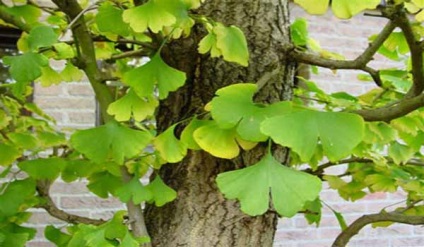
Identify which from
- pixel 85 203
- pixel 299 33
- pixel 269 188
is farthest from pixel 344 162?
pixel 85 203

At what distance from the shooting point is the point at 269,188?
548 mm

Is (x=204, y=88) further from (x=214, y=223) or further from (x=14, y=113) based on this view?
(x=14, y=113)

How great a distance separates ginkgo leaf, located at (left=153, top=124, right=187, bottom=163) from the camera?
669 millimetres

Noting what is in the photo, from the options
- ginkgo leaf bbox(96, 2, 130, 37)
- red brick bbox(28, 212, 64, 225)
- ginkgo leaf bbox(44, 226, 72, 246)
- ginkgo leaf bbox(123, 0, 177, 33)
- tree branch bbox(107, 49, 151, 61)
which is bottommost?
red brick bbox(28, 212, 64, 225)

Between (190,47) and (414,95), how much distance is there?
29 cm

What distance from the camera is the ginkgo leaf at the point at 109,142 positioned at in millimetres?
655

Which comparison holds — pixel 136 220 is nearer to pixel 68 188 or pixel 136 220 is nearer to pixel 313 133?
pixel 313 133

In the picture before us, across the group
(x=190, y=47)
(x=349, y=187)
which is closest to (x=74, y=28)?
(x=190, y=47)

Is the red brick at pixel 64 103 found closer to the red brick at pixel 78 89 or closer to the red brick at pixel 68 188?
the red brick at pixel 78 89

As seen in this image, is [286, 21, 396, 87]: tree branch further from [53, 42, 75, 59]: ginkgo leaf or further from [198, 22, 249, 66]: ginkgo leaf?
[53, 42, 75, 59]: ginkgo leaf

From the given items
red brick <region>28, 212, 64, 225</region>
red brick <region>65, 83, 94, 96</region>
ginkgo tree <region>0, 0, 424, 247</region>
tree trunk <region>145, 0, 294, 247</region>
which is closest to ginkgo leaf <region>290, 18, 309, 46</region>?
ginkgo tree <region>0, 0, 424, 247</region>

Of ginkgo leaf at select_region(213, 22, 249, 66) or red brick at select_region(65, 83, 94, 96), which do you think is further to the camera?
red brick at select_region(65, 83, 94, 96)

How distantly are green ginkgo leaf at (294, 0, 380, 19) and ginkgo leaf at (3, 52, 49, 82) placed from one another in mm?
283

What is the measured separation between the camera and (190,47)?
0.78 metres
